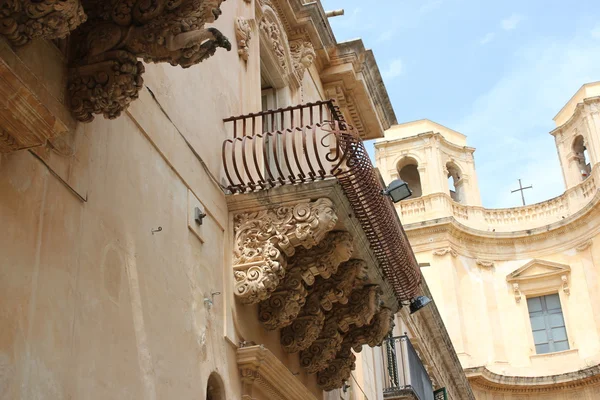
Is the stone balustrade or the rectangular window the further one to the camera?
the stone balustrade

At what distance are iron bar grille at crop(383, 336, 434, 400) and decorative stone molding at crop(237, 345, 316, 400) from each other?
696 cm

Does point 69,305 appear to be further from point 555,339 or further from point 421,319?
point 555,339

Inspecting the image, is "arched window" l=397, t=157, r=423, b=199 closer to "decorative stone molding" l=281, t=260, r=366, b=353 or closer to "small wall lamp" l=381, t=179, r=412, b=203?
"small wall lamp" l=381, t=179, r=412, b=203

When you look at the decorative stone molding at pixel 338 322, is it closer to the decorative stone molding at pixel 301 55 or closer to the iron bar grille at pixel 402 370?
the decorative stone molding at pixel 301 55

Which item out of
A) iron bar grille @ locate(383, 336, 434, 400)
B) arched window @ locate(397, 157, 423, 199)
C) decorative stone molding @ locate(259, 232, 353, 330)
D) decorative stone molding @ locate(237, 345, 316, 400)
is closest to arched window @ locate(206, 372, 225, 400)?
decorative stone molding @ locate(237, 345, 316, 400)

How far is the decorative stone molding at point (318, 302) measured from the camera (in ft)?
28.3

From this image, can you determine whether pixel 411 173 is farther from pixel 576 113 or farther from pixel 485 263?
pixel 576 113

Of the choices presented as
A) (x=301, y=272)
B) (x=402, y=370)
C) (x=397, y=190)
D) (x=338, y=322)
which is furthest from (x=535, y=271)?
(x=301, y=272)

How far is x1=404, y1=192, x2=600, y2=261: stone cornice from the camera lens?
102 ft

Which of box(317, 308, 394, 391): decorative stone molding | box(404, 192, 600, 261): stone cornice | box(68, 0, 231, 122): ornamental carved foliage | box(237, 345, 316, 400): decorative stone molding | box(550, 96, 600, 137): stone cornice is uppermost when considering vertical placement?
box(550, 96, 600, 137): stone cornice

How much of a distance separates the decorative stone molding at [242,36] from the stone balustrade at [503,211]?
902 inches

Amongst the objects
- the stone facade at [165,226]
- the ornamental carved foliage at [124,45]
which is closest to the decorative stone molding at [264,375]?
the stone facade at [165,226]

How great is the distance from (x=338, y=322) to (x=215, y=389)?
89.6 inches

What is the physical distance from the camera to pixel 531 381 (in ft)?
97.6
